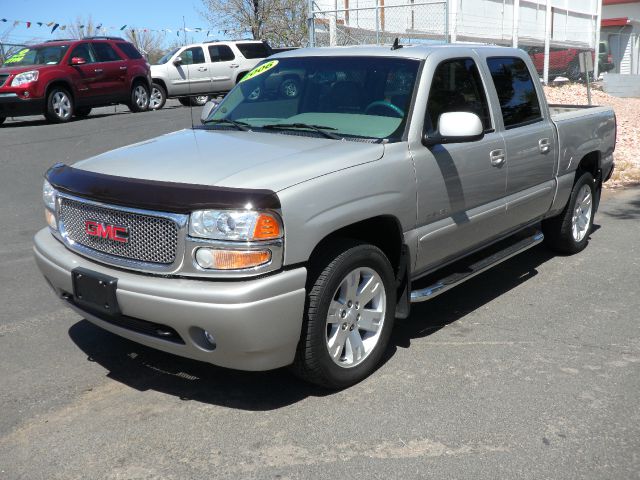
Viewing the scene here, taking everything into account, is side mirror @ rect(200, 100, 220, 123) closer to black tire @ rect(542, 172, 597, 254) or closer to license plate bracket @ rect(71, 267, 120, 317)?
license plate bracket @ rect(71, 267, 120, 317)

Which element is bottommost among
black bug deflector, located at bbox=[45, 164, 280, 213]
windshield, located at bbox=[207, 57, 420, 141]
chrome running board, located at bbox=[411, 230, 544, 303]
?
chrome running board, located at bbox=[411, 230, 544, 303]

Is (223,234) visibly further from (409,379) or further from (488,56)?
(488,56)

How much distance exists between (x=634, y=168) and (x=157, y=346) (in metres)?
10.8

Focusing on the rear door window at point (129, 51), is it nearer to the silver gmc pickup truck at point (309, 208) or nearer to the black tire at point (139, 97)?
the black tire at point (139, 97)

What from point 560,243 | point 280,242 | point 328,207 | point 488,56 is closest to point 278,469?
point 280,242

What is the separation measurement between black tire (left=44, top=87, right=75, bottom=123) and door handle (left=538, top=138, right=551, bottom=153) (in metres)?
12.6

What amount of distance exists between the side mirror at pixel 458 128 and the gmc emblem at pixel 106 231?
1.93 meters

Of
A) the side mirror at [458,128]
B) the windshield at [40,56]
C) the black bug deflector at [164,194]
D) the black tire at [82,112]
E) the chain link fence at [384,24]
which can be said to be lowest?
the black tire at [82,112]

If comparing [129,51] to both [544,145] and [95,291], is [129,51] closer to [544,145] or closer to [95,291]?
[544,145]

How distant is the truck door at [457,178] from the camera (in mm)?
4492

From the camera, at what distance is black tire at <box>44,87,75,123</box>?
15797 mm

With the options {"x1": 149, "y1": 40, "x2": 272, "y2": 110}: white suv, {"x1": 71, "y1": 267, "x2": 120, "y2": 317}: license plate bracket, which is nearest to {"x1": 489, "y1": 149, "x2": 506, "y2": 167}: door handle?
{"x1": 71, "y1": 267, "x2": 120, "y2": 317}: license plate bracket

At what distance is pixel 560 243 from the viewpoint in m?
6.79

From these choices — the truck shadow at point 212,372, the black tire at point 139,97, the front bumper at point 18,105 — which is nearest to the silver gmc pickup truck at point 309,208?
the truck shadow at point 212,372
